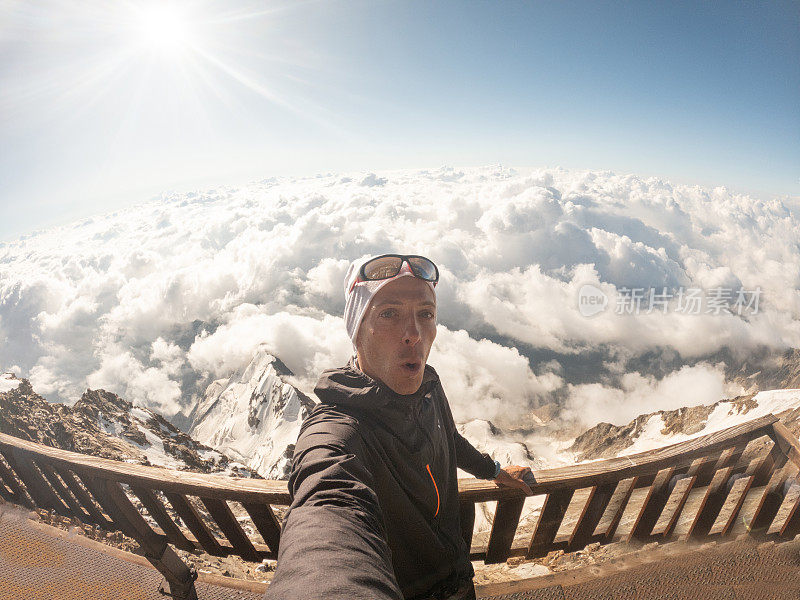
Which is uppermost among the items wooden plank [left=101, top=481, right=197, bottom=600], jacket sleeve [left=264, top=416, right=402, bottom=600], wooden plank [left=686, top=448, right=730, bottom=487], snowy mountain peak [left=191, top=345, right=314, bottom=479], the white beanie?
the white beanie

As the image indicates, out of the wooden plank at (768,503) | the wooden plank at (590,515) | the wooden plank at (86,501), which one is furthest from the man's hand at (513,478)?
the wooden plank at (86,501)

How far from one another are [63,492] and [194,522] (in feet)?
5.56

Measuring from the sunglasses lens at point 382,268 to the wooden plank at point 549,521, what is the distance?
2325 mm

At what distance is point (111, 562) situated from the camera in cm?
343

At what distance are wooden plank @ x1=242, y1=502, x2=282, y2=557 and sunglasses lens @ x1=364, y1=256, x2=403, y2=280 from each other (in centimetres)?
197

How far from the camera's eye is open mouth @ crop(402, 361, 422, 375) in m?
2.21

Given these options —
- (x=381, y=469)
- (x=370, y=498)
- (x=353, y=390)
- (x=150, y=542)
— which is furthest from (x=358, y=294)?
(x=150, y=542)

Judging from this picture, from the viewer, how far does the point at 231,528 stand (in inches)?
122

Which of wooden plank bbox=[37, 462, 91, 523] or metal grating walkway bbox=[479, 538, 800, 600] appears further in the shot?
wooden plank bbox=[37, 462, 91, 523]

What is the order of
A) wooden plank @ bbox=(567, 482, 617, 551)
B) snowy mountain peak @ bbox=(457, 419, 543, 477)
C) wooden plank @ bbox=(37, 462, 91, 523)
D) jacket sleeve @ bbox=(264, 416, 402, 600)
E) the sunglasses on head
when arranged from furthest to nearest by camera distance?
snowy mountain peak @ bbox=(457, 419, 543, 477) < wooden plank @ bbox=(37, 462, 91, 523) < wooden plank @ bbox=(567, 482, 617, 551) < the sunglasses on head < jacket sleeve @ bbox=(264, 416, 402, 600)

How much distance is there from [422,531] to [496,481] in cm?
90

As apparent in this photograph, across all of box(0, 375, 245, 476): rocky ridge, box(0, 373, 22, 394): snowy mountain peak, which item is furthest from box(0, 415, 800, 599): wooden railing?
box(0, 373, 22, 394): snowy mountain peak

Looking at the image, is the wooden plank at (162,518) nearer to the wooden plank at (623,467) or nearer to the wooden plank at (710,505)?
the wooden plank at (623,467)

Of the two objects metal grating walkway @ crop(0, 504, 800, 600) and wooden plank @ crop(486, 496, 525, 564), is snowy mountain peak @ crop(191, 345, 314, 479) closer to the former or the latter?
metal grating walkway @ crop(0, 504, 800, 600)
